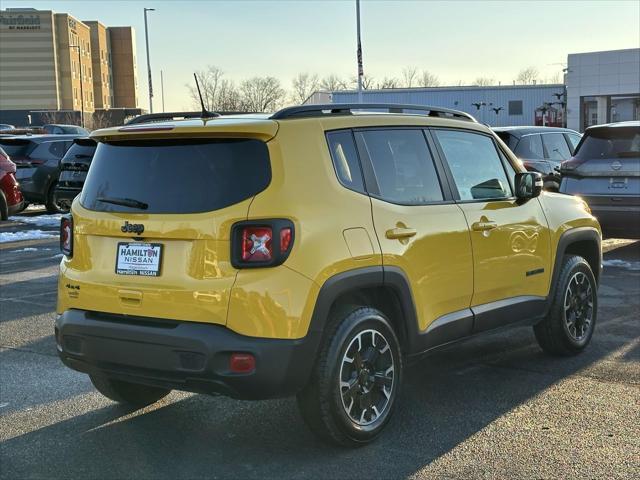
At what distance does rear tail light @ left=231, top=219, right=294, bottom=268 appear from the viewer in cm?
369

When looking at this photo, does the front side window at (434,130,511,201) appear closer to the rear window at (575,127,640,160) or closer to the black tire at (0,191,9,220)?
the rear window at (575,127,640,160)

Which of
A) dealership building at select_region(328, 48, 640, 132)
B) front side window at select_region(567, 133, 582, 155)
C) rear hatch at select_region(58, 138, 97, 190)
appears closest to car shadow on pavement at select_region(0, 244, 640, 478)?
front side window at select_region(567, 133, 582, 155)

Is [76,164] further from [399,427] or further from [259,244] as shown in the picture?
[259,244]

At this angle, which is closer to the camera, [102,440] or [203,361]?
[203,361]

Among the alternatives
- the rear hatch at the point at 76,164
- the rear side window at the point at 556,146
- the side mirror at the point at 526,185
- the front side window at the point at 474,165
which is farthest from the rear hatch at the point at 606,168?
the rear hatch at the point at 76,164

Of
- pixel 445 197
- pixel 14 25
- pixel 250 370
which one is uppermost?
pixel 14 25

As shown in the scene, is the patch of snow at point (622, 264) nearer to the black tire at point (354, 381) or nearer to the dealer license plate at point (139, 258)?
the black tire at point (354, 381)

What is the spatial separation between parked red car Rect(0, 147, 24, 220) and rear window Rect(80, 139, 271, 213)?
39.3ft

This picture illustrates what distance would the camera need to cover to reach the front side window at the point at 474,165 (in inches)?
195

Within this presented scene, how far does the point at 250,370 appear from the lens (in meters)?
3.69

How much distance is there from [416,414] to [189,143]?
6.97 ft

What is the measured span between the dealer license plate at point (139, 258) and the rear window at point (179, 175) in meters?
0.19

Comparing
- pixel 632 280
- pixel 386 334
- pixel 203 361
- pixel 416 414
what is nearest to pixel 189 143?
pixel 203 361

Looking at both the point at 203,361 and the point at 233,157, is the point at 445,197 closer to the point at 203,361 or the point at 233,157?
the point at 233,157
